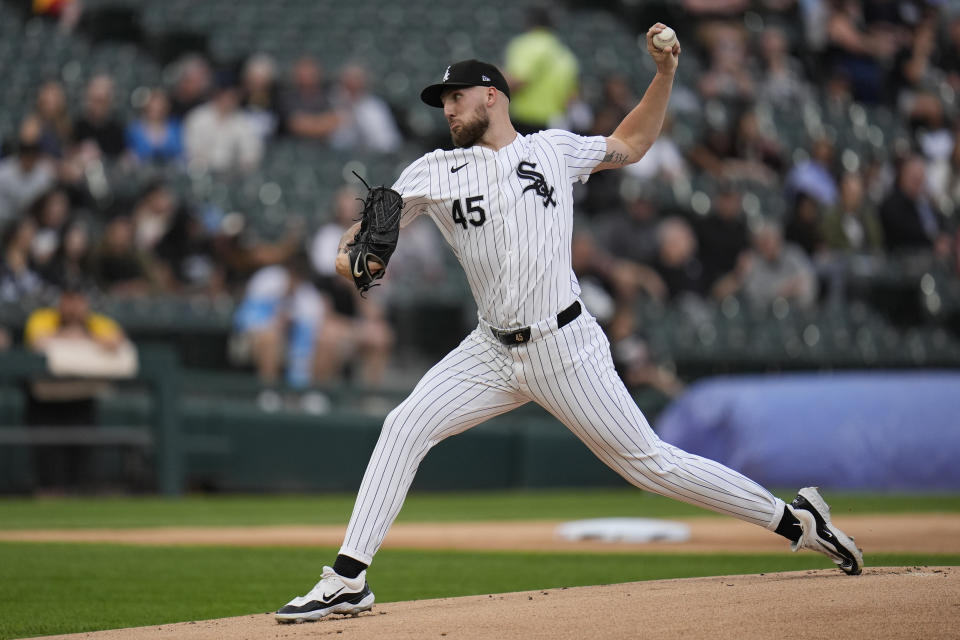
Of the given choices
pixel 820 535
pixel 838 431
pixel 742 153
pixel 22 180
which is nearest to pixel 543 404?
pixel 820 535

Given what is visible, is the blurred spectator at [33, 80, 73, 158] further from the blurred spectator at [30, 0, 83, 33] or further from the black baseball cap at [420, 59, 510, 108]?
the black baseball cap at [420, 59, 510, 108]

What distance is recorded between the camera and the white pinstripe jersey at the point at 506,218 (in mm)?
4586

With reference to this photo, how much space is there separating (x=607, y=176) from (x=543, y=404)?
31.2 feet

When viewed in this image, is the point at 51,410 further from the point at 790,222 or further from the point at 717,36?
the point at 717,36

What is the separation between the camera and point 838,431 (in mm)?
11492

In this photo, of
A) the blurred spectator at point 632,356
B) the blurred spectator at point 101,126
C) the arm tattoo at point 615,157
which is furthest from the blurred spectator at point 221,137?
the arm tattoo at point 615,157

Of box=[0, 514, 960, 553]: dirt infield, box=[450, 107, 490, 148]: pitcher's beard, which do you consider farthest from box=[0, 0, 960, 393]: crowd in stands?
box=[450, 107, 490, 148]: pitcher's beard

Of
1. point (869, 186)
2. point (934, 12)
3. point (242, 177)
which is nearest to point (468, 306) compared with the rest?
point (242, 177)

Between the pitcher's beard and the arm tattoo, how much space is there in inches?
18.3

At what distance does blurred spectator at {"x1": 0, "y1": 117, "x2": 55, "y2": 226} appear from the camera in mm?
12195

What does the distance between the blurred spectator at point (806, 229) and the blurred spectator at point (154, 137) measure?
6.04 metres

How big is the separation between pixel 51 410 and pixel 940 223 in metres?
9.60

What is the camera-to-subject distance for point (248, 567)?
6863 millimetres

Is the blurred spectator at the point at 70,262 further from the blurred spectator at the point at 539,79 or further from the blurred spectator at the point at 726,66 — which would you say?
the blurred spectator at the point at 726,66
